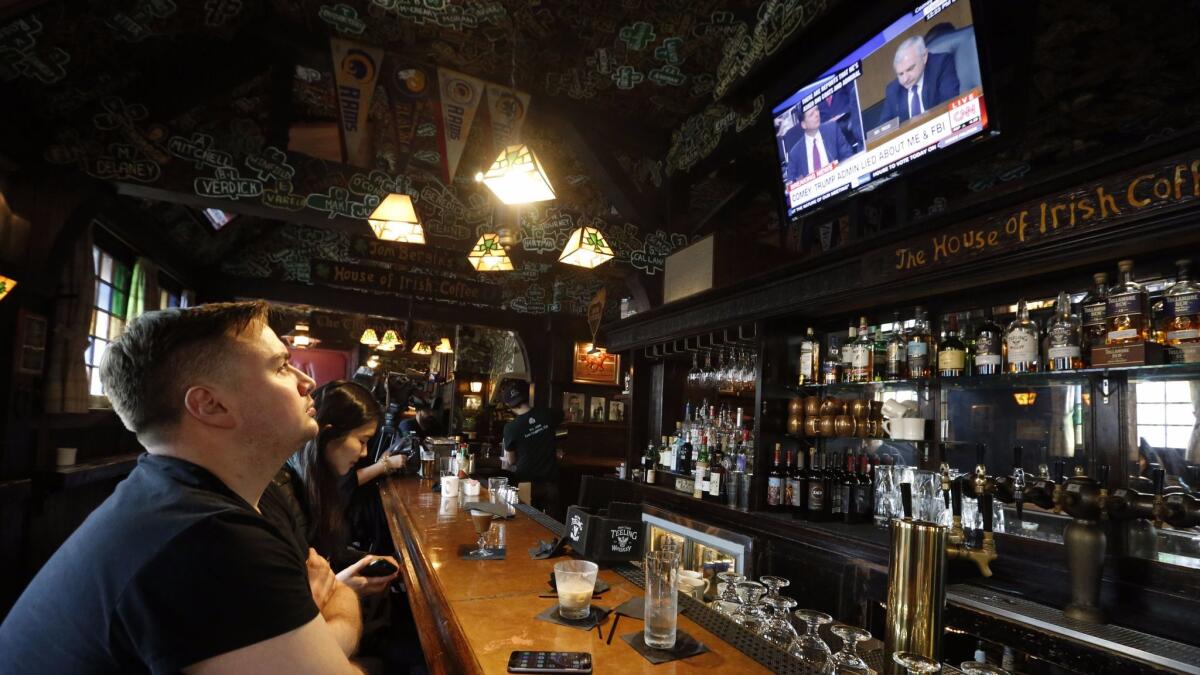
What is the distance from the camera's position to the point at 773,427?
11.9 ft

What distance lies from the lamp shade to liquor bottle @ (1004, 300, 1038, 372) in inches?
109

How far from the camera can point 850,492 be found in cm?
319

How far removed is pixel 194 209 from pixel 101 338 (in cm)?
189

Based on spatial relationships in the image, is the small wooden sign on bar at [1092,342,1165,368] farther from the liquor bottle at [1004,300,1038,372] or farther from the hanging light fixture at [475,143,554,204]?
the hanging light fixture at [475,143,554,204]

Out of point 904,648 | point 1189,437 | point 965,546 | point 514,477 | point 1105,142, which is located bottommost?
point 514,477

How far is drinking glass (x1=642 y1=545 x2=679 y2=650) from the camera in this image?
4.20 ft

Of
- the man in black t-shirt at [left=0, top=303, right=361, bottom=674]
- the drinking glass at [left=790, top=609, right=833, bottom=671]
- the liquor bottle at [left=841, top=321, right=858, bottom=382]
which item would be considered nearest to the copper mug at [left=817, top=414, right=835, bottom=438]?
the liquor bottle at [left=841, top=321, right=858, bottom=382]

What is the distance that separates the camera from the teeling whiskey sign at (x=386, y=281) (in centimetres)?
655

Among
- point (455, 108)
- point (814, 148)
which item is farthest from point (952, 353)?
point (455, 108)

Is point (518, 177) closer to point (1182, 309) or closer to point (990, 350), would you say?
point (990, 350)

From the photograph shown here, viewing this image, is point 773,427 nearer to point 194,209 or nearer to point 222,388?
point 222,388

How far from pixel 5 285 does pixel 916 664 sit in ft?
17.2

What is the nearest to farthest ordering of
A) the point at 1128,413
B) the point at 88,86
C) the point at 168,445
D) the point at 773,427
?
1. the point at 168,445
2. the point at 1128,413
3. the point at 773,427
4. the point at 88,86

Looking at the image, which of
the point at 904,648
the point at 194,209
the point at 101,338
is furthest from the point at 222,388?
the point at 194,209
